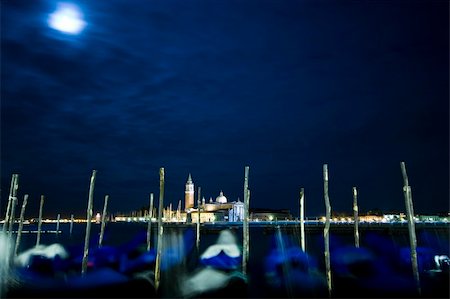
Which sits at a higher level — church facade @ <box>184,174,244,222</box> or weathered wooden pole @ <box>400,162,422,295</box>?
church facade @ <box>184,174,244,222</box>

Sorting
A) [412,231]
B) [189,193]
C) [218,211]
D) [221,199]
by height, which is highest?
[189,193]

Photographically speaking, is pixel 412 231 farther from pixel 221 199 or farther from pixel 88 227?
pixel 221 199

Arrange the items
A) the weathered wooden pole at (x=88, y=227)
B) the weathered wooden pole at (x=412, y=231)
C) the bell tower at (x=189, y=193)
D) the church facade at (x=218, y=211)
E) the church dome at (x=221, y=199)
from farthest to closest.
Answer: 1. the church dome at (x=221, y=199)
2. the bell tower at (x=189, y=193)
3. the church facade at (x=218, y=211)
4. the weathered wooden pole at (x=88, y=227)
5. the weathered wooden pole at (x=412, y=231)

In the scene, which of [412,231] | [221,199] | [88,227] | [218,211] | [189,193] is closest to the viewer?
[412,231]

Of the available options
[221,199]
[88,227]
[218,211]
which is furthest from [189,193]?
[88,227]

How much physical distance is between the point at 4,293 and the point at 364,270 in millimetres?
15243

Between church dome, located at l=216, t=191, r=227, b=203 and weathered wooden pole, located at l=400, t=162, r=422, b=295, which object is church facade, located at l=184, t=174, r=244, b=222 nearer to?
church dome, located at l=216, t=191, r=227, b=203

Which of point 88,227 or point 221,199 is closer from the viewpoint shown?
point 88,227

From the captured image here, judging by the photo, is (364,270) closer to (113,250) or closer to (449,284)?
(449,284)

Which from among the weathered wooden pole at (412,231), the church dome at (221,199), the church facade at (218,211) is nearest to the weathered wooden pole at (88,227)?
the weathered wooden pole at (412,231)

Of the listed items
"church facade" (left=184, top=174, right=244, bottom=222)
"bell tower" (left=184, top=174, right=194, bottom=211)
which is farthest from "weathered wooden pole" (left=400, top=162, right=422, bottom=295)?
"bell tower" (left=184, top=174, right=194, bottom=211)

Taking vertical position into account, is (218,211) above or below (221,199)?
below

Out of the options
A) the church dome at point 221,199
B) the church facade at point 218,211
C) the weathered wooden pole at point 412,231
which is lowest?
the weathered wooden pole at point 412,231

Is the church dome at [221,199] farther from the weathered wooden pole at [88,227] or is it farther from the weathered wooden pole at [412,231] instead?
the weathered wooden pole at [412,231]
